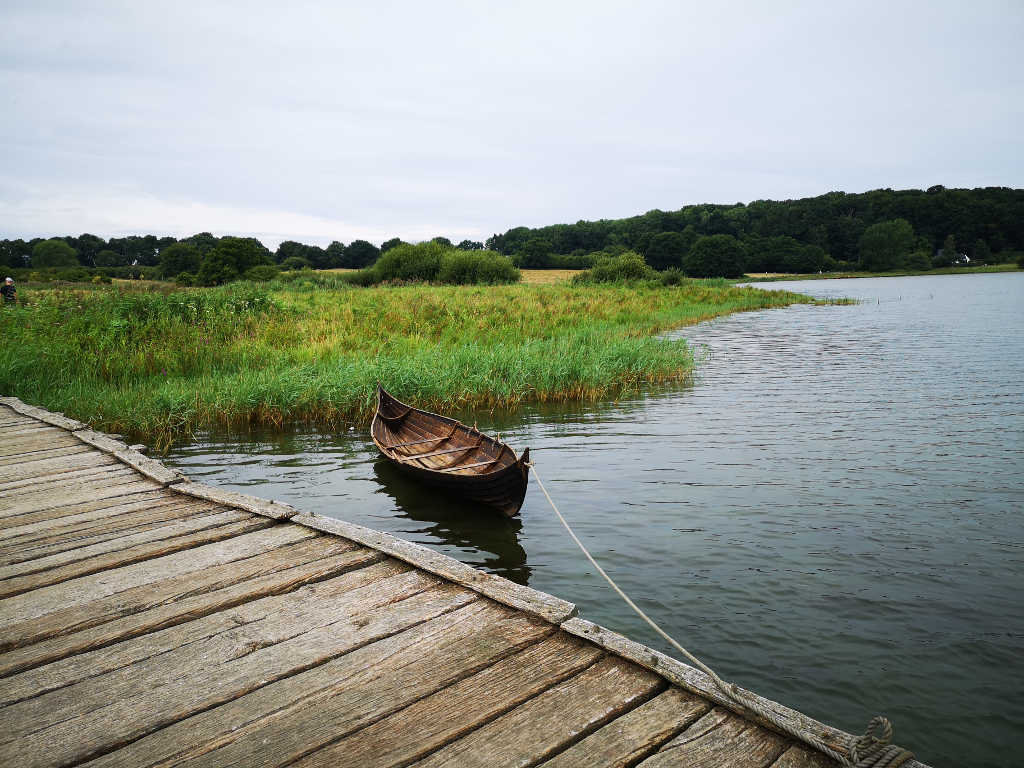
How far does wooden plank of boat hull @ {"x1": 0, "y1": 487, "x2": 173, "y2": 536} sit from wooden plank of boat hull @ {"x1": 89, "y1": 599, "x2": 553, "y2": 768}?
3.23m

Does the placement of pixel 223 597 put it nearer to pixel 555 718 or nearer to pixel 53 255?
pixel 555 718

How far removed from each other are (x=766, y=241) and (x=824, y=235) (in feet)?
39.5

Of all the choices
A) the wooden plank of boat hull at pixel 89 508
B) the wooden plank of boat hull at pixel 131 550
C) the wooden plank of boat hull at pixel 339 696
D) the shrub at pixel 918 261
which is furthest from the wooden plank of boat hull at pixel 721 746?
the shrub at pixel 918 261

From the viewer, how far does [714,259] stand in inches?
4011

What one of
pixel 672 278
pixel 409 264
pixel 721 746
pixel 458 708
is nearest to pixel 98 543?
pixel 458 708

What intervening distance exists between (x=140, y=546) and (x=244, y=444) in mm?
6074

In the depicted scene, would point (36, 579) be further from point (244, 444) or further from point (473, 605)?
point (244, 444)

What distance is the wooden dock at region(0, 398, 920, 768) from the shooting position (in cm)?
233

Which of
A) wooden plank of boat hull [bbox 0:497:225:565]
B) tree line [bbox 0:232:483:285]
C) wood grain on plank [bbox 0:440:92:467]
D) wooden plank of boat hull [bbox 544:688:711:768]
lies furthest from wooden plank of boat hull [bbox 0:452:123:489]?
tree line [bbox 0:232:483:285]

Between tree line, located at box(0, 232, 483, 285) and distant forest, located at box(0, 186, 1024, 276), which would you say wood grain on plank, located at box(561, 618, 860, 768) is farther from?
distant forest, located at box(0, 186, 1024, 276)

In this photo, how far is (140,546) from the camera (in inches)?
171

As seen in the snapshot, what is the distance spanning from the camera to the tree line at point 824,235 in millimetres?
110688

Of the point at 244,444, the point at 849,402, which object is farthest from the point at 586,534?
the point at 849,402

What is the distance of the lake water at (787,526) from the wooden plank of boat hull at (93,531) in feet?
6.98
